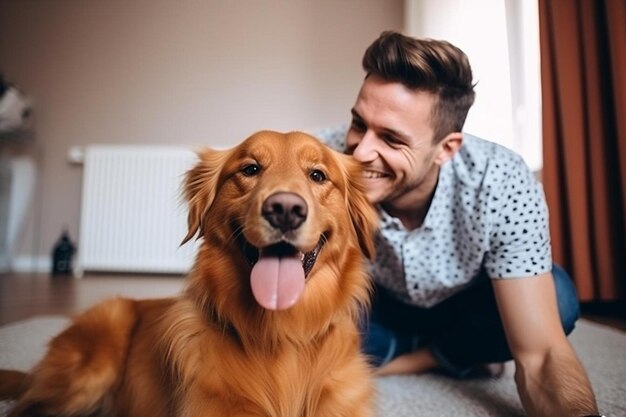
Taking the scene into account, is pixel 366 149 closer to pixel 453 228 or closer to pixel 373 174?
pixel 373 174

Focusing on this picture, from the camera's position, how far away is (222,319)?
1.14 metres

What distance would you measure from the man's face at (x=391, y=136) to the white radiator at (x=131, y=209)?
134 inches

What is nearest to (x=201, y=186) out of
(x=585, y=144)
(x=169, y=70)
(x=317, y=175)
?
(x=317, y=175)

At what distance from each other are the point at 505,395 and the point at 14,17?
586cm

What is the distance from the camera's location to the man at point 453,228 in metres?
1.35

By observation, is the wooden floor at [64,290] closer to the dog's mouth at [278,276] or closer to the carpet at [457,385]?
the carpet at [457,385]

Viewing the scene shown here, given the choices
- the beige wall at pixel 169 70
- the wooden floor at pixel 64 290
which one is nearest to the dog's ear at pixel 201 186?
the wooden floor at pixel 64 290

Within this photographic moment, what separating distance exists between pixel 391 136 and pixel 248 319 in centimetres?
75

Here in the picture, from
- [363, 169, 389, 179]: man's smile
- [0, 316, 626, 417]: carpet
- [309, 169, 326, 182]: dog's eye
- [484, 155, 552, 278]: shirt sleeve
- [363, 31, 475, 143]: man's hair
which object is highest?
[363, 31, 475, 143]: man's hair

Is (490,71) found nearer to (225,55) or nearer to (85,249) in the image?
(225,55)

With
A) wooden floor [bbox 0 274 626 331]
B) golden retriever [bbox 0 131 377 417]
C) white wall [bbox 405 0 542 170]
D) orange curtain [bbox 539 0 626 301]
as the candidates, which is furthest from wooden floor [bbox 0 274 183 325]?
orange curtain [bbox 539 0 626 301]

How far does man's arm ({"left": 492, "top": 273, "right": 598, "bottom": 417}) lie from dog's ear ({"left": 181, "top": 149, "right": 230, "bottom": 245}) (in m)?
0.91

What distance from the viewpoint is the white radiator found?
15.1 ft

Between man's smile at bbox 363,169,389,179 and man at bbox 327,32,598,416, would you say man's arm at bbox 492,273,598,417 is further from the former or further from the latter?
man's smile at bbox 363,169,389,179
